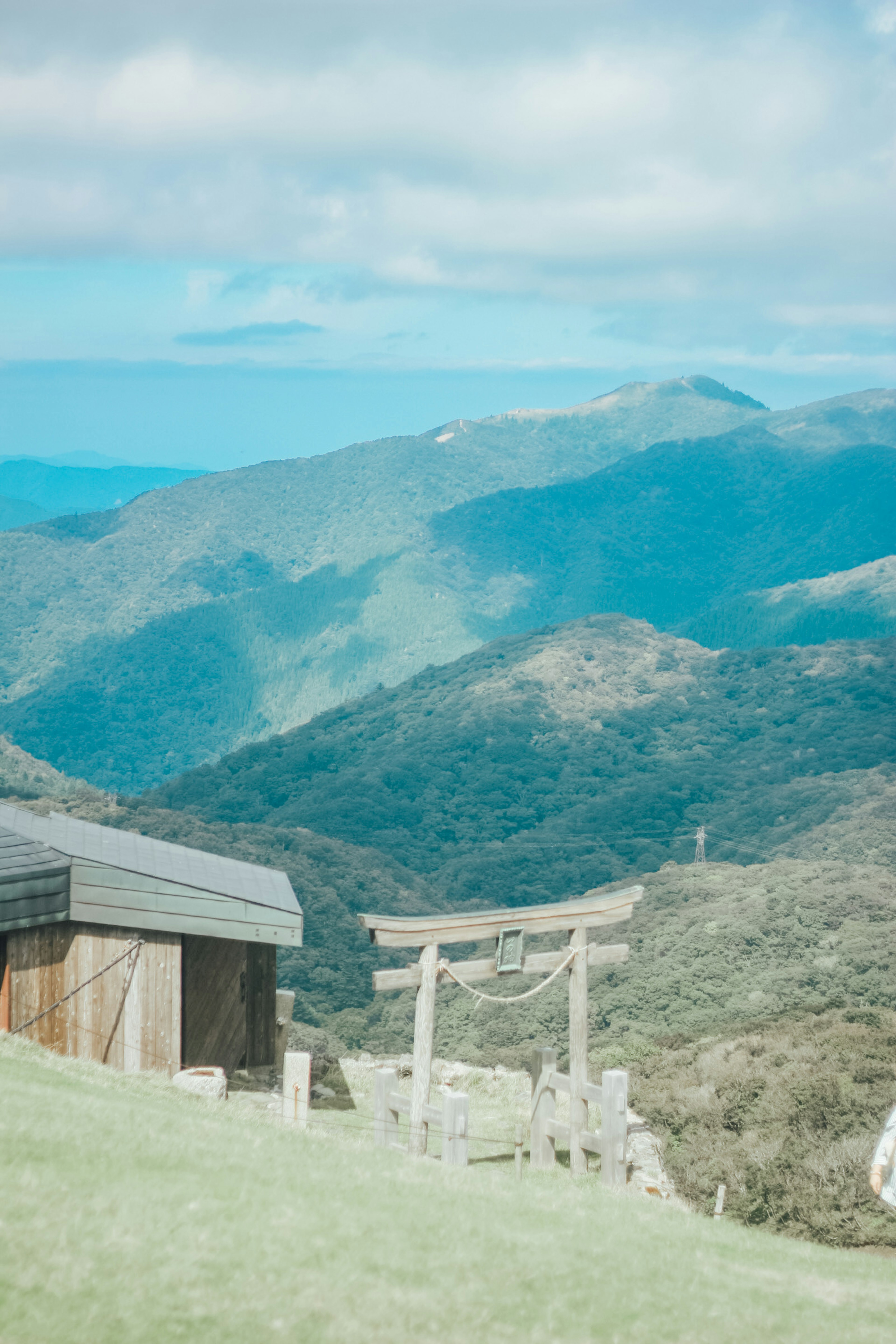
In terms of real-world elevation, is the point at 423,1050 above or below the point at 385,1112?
above

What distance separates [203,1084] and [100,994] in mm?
1566

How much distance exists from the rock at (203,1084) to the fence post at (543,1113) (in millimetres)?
3171

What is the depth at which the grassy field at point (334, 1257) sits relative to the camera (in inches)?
216

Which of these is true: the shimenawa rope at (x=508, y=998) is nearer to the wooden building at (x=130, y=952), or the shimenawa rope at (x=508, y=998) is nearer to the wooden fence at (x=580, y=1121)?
the wooden fence at (x=580, y=1121)

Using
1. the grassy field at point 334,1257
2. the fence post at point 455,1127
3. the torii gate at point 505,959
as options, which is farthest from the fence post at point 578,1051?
the grassy field at point 334,1257

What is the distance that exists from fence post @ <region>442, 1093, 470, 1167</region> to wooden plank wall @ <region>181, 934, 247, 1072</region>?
13.1 feet

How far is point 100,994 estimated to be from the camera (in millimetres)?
12508

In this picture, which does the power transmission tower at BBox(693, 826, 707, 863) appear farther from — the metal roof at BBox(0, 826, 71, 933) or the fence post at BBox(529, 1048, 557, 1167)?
the metal roof at BBox(0, 826, 71, 933)

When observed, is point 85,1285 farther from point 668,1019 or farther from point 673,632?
point 673,632

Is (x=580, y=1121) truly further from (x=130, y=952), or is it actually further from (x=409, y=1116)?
(x=130, y=952)

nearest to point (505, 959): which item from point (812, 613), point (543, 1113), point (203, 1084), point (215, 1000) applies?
point (543, 1113)

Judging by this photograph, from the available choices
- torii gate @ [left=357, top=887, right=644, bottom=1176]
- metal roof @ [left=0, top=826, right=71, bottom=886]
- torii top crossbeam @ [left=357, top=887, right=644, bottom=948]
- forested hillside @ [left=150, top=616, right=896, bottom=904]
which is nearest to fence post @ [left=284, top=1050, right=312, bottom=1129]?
torii gate @ [left=357, top=887, right=644, bottom=1176]

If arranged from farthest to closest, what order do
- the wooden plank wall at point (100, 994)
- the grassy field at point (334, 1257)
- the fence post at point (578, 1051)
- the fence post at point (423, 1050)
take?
the wooden plank wall at point (100, 994)
the fence post at point (578, 1051)
the fence post at point (423, 1050)
the grassy field at point (334, 1257)

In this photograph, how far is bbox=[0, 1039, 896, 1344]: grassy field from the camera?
5.49 meters
